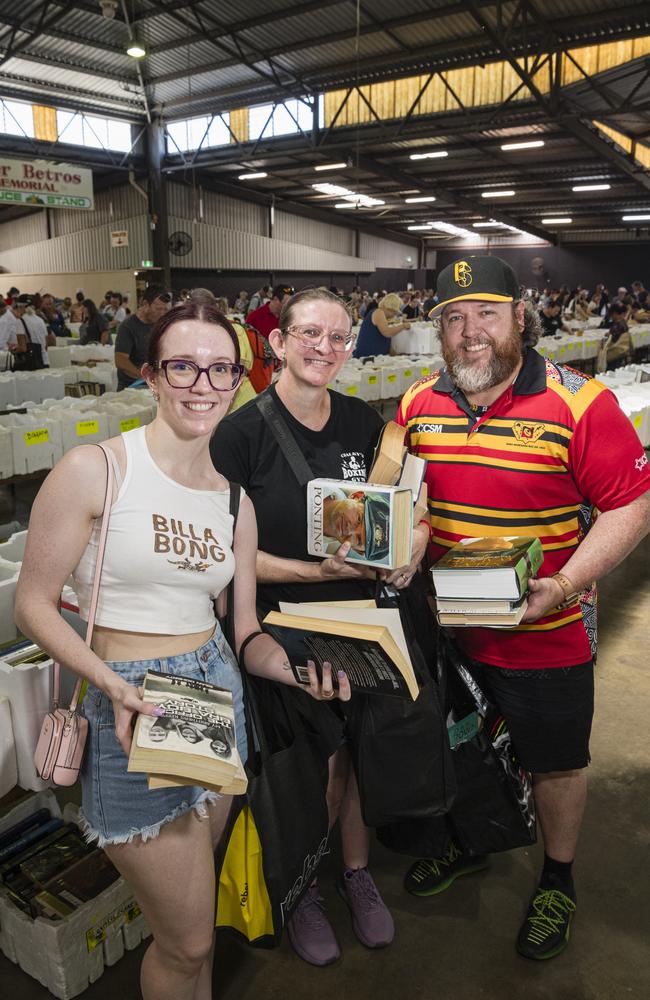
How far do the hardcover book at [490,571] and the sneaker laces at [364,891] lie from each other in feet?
3.43

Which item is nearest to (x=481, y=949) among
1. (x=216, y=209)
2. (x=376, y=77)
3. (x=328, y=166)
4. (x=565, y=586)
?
(x=565, y=586)

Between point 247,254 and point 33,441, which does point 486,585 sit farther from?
point 247,254

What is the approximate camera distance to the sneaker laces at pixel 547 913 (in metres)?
2.06

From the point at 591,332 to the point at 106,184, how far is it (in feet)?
50.6

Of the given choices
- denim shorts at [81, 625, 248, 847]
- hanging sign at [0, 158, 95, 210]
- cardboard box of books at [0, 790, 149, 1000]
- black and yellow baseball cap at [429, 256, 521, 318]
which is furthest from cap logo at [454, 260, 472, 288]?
hanging sign at [0, 158, 95, 210]

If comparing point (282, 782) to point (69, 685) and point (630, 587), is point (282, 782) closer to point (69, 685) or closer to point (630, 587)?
point (69, 685)

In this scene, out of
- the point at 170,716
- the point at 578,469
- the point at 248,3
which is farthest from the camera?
the point at 248,3

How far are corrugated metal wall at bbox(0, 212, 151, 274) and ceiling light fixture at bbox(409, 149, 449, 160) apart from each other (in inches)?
316

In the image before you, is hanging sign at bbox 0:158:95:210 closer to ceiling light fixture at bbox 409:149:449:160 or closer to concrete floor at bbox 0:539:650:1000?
ceiling light fixture at bbox 409:149:449:160

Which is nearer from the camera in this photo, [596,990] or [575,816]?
[596,990]

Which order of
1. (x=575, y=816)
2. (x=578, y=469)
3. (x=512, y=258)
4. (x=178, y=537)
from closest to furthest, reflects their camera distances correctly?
(x=178, y=537), (x=578, y=469), (x=575, y=816), (x=512, y=258)

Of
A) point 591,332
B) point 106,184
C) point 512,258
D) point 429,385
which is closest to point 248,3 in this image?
point 591,332

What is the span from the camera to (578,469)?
5.98ft

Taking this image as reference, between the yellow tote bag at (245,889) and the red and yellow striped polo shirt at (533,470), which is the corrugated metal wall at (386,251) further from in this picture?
the yellow tote bag at (245,889)
